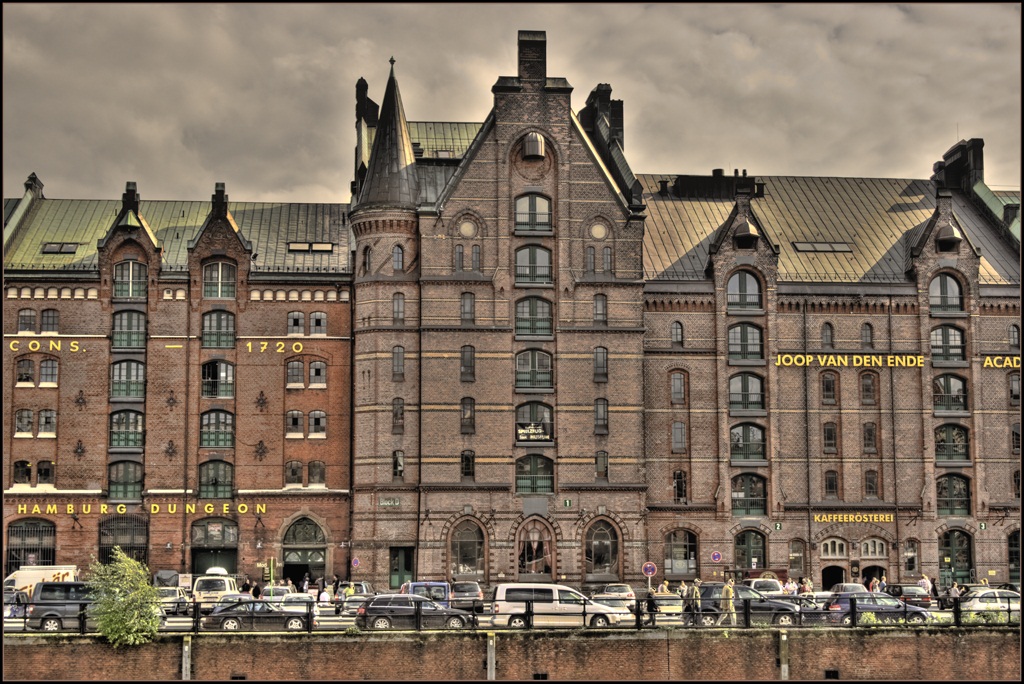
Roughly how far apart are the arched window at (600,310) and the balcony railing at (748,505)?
38.8 feet

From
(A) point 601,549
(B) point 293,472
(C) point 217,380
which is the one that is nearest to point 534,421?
(A) point 601,549

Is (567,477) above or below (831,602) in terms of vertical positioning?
above

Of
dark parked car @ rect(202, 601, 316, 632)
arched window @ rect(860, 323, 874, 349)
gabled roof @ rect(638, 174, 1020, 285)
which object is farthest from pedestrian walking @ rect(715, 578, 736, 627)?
arched window @ rect(860, 323, 874, 349)

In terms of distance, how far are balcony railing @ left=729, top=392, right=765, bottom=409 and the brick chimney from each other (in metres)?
19.5

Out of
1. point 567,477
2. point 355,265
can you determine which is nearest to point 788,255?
point 567,477

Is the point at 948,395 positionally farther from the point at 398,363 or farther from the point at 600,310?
the point at 398,363

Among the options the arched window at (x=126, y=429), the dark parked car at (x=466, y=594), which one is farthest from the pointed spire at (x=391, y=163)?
the dark parked car at (x=466, y=594)

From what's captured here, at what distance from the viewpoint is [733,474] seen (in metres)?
75.0

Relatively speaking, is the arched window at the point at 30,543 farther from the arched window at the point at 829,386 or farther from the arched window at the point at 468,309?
the arched window at the point at 829,386

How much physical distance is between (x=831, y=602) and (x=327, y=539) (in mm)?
29053

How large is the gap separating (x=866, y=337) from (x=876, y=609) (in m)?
27.3

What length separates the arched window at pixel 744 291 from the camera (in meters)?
76.2

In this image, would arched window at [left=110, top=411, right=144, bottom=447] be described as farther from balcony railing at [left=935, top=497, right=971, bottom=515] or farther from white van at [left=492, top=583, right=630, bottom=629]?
balcony railing at [left=935, top=497, right=971, bottom=515]

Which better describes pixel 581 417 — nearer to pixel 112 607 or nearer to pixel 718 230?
pixel 718 230
